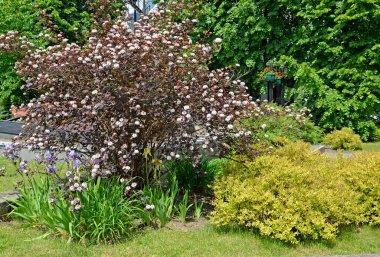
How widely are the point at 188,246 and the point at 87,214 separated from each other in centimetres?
103

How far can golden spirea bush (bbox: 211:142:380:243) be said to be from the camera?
12.8 feet

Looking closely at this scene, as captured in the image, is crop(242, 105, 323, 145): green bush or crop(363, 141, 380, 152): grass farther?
crop(363, 141, 380, 152): grass

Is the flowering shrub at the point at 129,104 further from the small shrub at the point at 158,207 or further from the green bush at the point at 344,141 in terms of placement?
the green bush at the point at 344,141

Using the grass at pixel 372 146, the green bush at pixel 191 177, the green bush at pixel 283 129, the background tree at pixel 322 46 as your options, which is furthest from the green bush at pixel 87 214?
the background tree at pixel 322 46

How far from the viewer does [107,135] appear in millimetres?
4406

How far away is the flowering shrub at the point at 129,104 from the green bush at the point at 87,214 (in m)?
0.26

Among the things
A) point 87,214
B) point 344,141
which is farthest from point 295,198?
point 344,141

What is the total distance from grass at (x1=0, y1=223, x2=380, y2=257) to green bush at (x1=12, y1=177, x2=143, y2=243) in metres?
0.13

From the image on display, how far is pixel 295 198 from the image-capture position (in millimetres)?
4051

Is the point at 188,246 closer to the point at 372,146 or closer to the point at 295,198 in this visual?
the point at 295,198

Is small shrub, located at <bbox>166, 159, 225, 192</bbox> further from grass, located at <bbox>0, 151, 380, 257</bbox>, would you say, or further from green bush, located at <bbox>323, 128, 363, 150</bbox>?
green bush, located at <bbox>323, 128, 363, 150</bbox>

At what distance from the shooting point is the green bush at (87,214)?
3.89 m

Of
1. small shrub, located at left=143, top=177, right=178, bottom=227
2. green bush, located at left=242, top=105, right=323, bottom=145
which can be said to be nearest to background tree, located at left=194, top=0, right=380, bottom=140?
green bush, located at left=242, top=105, right=323, bottom=145

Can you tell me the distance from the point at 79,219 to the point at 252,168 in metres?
2.01
